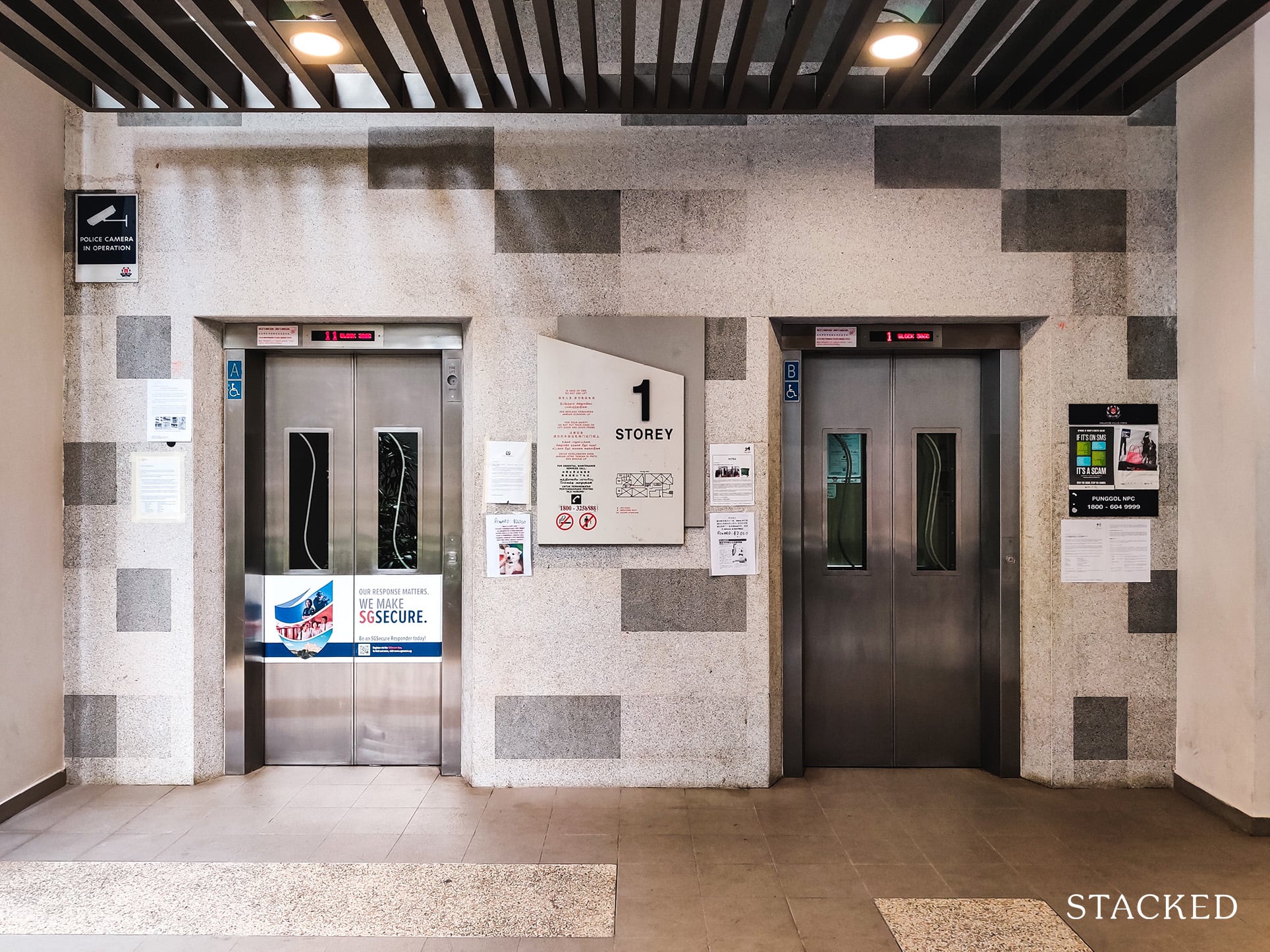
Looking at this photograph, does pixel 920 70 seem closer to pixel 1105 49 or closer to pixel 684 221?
pixel 1105 49

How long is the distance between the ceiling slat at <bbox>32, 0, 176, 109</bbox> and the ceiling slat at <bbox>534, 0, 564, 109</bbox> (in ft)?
5.81

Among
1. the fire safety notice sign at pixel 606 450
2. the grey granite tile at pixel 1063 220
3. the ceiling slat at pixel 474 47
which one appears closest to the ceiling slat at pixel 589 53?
the ceiling slat at pixel 474 47

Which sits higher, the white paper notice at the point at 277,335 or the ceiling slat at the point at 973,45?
the ceiling slat at the point at 973,45

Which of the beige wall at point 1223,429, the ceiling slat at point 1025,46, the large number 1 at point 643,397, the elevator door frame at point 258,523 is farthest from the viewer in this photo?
the elevator door frame at point 258,523

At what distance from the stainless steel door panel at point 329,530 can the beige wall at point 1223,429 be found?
4604 mm

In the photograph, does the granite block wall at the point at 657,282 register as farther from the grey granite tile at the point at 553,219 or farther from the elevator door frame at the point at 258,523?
the elevator door frame at the point at 258,523

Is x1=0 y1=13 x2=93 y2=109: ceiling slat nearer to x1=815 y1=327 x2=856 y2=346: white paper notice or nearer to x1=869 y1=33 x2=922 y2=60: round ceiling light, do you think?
x1=869 y1=33 x2=922 y2=60: round ceiling light

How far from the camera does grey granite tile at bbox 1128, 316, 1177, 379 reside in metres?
3.90

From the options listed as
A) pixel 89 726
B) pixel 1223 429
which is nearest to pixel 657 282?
pixel 1223 429

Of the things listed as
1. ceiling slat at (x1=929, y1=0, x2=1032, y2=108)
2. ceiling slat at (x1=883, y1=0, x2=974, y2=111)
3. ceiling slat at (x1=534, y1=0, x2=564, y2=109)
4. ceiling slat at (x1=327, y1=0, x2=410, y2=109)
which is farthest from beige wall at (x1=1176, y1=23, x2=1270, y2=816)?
ceiling slat at (x1=327, y1=0, x2=410, y2=109)

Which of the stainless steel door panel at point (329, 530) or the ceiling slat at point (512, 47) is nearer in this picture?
the ceiling slat at point (512, 47)

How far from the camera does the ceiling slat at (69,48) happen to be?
2.94 meters

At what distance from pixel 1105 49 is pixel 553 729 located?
416 centimetres

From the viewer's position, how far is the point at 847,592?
13.8ft
